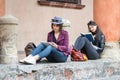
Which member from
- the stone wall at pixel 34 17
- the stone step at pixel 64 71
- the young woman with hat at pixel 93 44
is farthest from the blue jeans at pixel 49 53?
the stone wall at pixel 34 17

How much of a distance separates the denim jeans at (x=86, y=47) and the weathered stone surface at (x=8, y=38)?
206 centimetres

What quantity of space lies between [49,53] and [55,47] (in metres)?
0.18

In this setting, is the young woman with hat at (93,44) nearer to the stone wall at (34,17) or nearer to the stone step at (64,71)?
the stone step at (64,71)

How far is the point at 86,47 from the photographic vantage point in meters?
8.36

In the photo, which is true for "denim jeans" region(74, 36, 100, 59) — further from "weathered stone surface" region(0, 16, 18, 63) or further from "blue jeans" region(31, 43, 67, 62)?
"weathered stone surface" region(0, 16, 18, 63)

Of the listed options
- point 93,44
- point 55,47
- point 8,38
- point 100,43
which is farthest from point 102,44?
point 8,38

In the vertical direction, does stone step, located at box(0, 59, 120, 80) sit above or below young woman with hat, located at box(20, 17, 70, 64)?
below

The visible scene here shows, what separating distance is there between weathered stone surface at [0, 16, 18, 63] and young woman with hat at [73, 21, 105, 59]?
2.03 metres

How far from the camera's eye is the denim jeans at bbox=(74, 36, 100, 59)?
Answer: 822cm

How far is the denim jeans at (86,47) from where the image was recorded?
8219 mm

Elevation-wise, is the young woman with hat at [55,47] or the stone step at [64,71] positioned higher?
the young woman with hat at [55,47]

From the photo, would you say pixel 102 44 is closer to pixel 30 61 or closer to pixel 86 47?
pixel 86 47

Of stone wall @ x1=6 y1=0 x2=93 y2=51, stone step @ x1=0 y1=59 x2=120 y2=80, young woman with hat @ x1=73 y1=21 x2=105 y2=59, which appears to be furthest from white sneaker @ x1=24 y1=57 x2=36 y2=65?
stone wall @ x1=6 y1=0 x2=93 y2=51

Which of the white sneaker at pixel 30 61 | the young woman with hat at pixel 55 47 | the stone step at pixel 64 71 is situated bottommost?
the stone step at pixel 64 71
